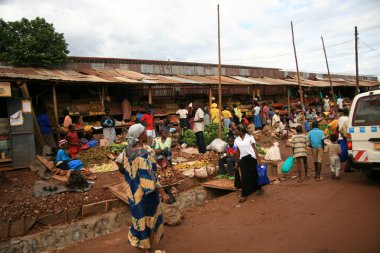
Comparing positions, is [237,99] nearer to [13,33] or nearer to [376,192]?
[13,33]

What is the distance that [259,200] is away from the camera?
673 centimetres

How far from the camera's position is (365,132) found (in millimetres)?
6590

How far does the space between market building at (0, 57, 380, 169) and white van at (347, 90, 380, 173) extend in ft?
29.2

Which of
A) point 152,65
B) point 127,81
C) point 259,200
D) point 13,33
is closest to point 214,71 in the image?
point 152,65

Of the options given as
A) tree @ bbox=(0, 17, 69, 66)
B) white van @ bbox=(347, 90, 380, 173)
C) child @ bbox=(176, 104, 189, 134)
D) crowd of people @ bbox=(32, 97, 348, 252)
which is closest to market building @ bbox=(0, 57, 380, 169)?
tree @ bbox=(0, 17, 69, 66)

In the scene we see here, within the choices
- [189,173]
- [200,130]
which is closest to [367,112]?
[189,173]

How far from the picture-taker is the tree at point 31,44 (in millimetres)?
13695

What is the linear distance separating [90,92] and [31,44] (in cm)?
331

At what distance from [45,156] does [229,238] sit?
7.14 metres

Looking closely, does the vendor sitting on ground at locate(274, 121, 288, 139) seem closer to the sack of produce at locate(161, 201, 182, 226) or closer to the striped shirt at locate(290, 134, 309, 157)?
the striped shirt at locate(290, 134, 309, 157)

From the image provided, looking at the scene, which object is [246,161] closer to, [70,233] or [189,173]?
[189,173]

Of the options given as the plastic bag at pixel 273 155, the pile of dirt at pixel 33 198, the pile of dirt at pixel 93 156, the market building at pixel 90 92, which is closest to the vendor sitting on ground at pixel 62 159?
the pile of dirt at pixel 33 198

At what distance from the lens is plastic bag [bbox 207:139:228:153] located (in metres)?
11.2

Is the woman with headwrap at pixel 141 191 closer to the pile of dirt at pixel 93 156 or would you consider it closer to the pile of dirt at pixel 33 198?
the pile of dirt at pixel 33 198
